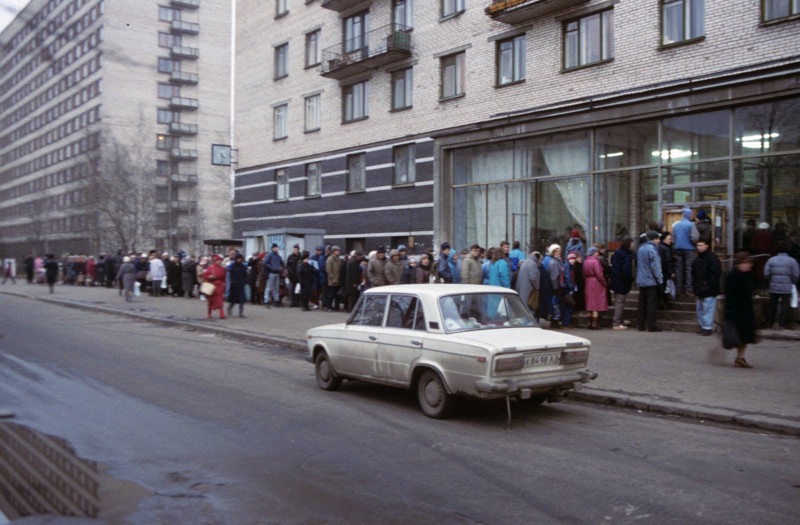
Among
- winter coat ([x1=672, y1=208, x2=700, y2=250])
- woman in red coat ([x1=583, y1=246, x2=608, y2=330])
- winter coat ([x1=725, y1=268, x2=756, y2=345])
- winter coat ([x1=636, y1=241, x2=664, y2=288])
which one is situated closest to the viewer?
winter coat ([x1=725, y1=268, x2=756, y2=345])

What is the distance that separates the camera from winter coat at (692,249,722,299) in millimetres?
12695

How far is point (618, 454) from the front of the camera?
630 centimetres

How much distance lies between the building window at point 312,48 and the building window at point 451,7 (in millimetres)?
7115

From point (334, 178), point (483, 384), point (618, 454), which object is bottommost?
point (618, 454)

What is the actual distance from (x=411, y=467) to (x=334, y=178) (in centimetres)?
2273

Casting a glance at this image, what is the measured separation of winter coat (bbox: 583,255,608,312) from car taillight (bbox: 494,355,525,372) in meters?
8.20

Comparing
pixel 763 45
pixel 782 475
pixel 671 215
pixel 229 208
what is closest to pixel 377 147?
pixel 671 215

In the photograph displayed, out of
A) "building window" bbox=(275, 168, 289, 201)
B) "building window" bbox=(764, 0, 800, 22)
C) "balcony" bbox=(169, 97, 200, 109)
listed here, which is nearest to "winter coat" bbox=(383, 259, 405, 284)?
"building window" bbox=(764, 0, 800, 22)

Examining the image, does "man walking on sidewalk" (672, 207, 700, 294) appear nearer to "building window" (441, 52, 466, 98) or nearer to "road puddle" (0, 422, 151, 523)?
"building window" (441, 52, 466, 98)

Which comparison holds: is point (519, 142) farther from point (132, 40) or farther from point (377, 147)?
point (132, 40)

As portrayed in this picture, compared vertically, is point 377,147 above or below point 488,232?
above

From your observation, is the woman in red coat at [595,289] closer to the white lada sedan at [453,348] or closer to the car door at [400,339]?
the white lada sedan at [453,348]

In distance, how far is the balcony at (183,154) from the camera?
71.5 m

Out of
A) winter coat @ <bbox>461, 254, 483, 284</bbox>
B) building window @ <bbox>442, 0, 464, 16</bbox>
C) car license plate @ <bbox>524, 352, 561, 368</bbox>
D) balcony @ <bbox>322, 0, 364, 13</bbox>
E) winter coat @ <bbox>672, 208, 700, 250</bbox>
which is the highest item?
balcony @ <bbox>322, 0, 364, 13</bbox>
